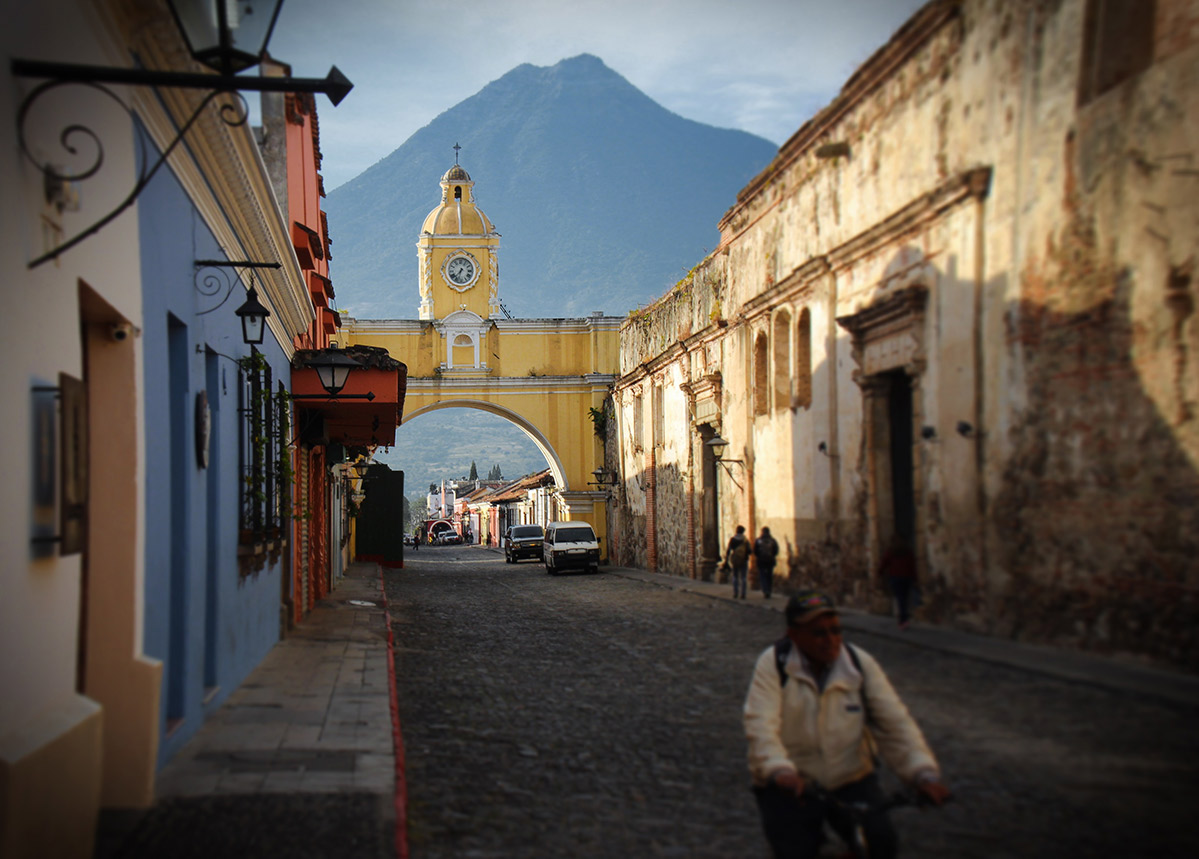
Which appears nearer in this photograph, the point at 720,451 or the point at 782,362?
the point at 782,362

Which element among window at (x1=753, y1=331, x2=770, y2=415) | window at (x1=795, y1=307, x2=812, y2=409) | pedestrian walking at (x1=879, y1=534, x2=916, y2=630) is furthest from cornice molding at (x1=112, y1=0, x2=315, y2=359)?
window at (x1=753, y1=331, x2=770, y2=415)

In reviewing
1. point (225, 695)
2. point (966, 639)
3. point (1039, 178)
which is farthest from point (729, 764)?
point (1039, 178)

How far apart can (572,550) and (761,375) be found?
11.2 meters

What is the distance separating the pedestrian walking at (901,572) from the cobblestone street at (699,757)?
2.84 feet

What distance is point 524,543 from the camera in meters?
37.7

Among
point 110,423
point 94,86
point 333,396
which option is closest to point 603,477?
point 333,396

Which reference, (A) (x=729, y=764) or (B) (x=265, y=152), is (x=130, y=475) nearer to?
(A) (x=729, y=764)

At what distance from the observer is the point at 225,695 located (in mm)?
8742

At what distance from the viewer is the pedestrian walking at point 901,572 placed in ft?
40.7

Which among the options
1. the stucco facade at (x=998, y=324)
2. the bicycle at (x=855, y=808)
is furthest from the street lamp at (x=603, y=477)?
the bicycle at (x=855, y=808)

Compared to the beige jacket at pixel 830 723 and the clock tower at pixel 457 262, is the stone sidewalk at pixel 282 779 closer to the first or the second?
the beige jacket at pixel 830 723

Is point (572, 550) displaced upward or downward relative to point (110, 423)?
downward

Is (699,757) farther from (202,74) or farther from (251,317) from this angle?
(251,317)

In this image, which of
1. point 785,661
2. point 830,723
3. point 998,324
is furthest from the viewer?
point 998,324
